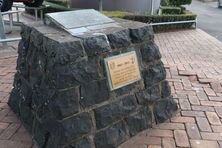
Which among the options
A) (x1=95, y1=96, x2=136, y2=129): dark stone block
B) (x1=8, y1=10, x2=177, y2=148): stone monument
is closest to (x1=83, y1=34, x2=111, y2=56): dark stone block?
(x1=8, y1=10, x2=177, y2=148): stone monument

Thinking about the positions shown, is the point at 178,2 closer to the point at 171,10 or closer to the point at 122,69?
the point at 171,10

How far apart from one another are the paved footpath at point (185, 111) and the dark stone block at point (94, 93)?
561 millimetres

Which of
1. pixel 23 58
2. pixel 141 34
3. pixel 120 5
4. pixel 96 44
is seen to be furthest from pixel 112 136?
pixel 120 5

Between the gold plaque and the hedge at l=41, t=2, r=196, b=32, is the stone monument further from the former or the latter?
the hedge at l=41, t=2, r=196, b=32

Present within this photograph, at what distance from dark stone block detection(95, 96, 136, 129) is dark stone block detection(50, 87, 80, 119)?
0.28m

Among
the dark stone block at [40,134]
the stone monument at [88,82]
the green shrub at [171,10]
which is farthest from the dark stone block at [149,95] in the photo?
the green shrub at [171,10]

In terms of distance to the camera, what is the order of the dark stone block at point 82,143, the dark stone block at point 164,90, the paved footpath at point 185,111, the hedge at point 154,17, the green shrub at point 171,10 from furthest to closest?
the green shrub at point 171,10 < the hedge at point 154,17 < the dark stone block at point 164,90 < the paved footpath at point 185,111 < the dark stone block at point 82,143

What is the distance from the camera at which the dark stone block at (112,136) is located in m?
3.01

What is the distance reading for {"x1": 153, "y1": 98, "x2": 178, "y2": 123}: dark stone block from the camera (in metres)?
3.60

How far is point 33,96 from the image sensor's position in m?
3.26

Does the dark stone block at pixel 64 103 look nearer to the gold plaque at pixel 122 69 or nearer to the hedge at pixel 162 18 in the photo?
the gold plaque at pixel 122 69

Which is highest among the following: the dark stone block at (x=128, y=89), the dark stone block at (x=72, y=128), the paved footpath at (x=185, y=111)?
the dark stone block at (x=128, y=89)

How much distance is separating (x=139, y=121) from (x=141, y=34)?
89cm

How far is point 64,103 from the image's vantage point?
2760mm
